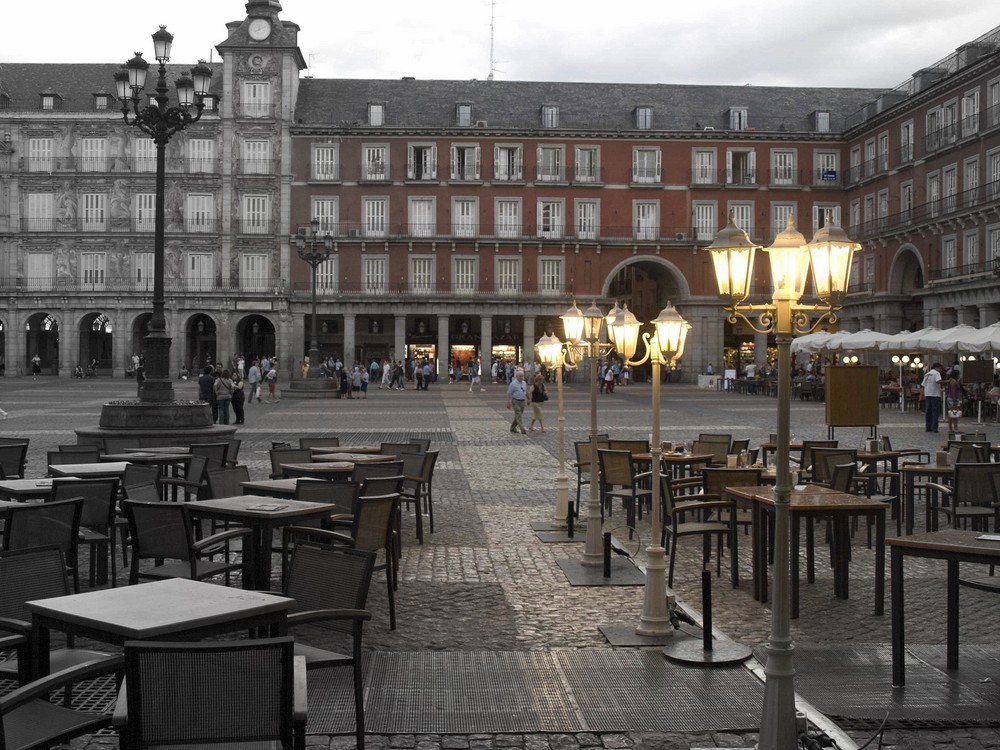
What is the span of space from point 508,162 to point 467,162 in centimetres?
218

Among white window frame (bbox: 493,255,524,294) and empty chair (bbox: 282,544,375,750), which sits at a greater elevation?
white window frame (bbox: 493,255,524,294)

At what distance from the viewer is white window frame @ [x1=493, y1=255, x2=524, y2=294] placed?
2267 inches

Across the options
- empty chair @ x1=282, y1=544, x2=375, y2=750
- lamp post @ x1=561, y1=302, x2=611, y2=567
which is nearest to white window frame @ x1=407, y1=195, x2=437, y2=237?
lamp post @ x1=561, y1=302, x2=611, y2=567

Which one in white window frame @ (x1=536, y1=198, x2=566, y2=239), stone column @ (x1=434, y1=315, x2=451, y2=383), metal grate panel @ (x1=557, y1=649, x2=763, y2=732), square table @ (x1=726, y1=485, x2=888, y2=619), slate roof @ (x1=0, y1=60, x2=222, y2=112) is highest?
slate roof @ (x1=0, y1=60, x2=222, y2=112)

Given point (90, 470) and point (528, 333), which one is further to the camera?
point (528, 333)

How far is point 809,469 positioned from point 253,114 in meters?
49.8

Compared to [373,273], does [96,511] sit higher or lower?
lower

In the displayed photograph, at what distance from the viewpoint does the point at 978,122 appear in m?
41.4

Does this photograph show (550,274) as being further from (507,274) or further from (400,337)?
(400,337)

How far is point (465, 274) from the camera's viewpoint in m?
57.6

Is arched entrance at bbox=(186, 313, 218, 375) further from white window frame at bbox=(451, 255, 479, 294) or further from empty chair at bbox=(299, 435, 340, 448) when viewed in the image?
empty chair at bbox=(299, 435, 340, 448)

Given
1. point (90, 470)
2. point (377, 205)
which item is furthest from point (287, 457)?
point (377, 205)

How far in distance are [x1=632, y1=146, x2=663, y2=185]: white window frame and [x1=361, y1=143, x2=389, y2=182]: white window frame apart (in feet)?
43.0

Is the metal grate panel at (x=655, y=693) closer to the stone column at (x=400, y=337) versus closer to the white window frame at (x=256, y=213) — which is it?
the stone column at (x=400, y=337)
